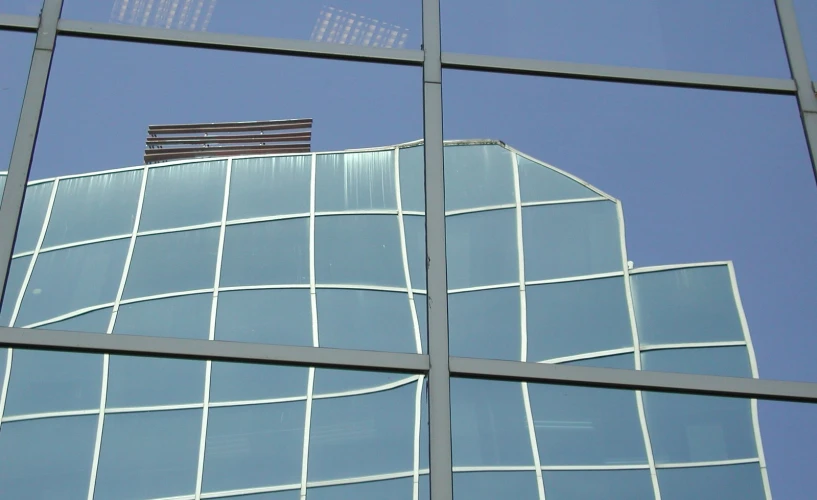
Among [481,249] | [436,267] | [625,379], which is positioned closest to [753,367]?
[625,379]

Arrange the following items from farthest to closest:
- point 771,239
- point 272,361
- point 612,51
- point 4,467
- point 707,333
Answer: point 612,51
point 771,239
point 707,333
point 272,361
point 4,467

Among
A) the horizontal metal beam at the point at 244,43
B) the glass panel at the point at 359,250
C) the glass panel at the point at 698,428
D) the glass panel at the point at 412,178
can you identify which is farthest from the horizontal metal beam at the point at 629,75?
the glass panel at the point at 698,428

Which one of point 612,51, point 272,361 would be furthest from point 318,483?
point 612,51

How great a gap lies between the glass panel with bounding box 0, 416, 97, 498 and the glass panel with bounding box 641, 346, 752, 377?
274 cm

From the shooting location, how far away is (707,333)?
18.2ft

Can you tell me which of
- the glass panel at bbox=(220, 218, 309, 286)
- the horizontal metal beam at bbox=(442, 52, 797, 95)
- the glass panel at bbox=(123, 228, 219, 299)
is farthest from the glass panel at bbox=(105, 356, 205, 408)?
the horizontal metal beam at bbox=(442, 52, 797, 95)

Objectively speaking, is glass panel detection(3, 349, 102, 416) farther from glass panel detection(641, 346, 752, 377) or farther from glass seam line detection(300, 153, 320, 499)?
glass panel detection(641, 346, 752, 377)

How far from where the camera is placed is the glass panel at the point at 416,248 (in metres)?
5.50

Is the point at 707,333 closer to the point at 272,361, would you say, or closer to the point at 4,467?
the point at 272,361

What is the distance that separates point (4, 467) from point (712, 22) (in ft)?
16.3

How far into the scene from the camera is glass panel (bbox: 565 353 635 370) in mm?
5332

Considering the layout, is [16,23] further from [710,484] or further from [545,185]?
Result: [710,484]

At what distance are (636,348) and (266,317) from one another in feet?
6.22

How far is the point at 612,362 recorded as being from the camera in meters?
5.37
